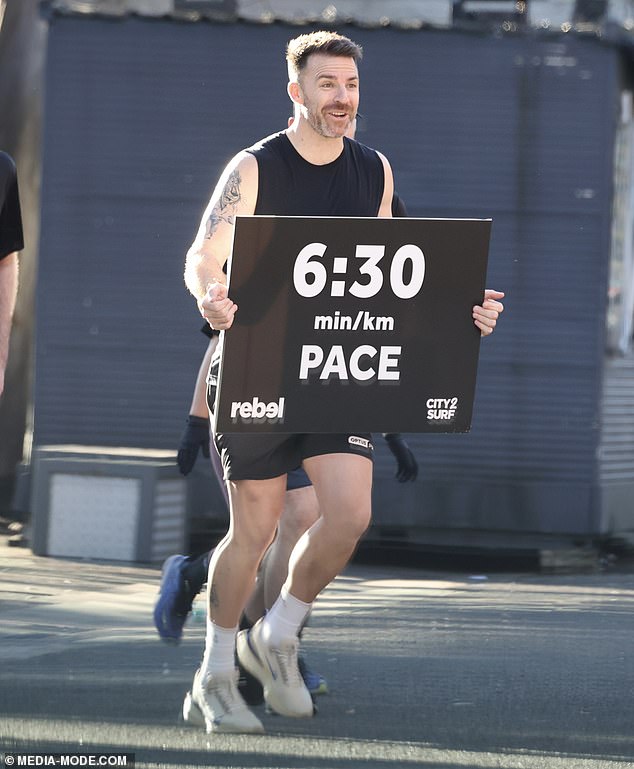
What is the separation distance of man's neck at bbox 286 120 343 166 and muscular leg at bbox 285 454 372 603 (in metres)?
0.93

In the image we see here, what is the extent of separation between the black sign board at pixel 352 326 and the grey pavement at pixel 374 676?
0.96m

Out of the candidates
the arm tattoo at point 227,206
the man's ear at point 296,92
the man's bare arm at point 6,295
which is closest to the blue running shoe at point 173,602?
the man's bare arm at point 6,295

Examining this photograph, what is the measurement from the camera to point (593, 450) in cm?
1299

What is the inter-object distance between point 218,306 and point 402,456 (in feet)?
12.6

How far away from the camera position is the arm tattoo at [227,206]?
5.73 meters

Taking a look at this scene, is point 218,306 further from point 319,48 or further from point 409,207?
point 409,207

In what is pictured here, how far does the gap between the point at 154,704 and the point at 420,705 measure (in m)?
0.90

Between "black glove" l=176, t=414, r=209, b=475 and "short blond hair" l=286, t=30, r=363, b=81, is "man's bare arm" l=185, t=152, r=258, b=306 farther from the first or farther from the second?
"black glove" l=176, t=414, r=209, b=475

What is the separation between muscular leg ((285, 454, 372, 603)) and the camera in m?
5.73

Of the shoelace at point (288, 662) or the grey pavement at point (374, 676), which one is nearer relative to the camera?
the grey pavement at point (374, 676)

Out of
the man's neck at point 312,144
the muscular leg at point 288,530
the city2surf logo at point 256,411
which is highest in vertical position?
the man's neck at point 312,144

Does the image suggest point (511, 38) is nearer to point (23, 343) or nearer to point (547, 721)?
point (23, 343)

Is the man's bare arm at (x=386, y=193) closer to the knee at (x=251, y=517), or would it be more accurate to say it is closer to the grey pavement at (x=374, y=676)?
the knee at (x=251, y=517)

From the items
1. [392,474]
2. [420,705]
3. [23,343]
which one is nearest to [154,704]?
[420,705]
